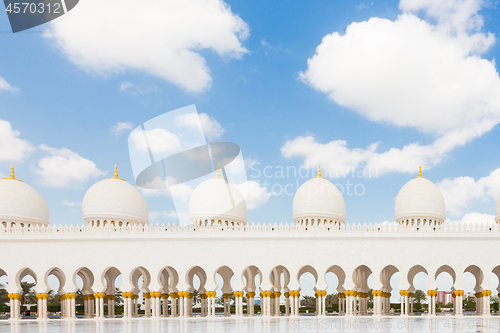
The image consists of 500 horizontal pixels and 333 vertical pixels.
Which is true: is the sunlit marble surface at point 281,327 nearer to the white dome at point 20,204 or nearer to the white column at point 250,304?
the white column at point 250,304

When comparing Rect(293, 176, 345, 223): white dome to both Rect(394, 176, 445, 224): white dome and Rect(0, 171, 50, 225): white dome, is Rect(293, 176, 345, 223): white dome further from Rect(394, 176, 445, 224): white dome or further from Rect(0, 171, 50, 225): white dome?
Rect(0, 171, 50, 225): white dome

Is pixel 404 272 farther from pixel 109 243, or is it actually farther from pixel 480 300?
pixel 109 243

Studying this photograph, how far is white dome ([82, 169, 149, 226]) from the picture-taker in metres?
26.5

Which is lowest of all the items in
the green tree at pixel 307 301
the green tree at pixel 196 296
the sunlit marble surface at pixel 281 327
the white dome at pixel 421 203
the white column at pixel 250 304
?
the green tree at pixel 307 301

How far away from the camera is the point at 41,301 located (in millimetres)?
22625

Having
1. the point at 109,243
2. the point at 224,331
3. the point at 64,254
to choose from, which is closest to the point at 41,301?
the point at 64,254

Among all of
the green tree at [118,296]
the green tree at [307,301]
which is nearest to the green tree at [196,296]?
the green tree at [118,296]

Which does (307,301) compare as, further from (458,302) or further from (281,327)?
(281,327)

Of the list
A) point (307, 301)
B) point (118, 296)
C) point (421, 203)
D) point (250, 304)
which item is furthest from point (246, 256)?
point (307, 301)

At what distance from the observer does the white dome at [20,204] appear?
25828mm

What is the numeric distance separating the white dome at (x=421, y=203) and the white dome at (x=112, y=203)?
50.2ft

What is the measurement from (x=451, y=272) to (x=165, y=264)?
1535 cm

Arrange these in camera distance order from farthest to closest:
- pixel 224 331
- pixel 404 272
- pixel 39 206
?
pixel 39 206
pixel 404 272
pixel 224 331

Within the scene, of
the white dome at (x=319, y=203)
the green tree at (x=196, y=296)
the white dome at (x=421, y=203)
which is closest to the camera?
the white dome at (x=421, y=203)
